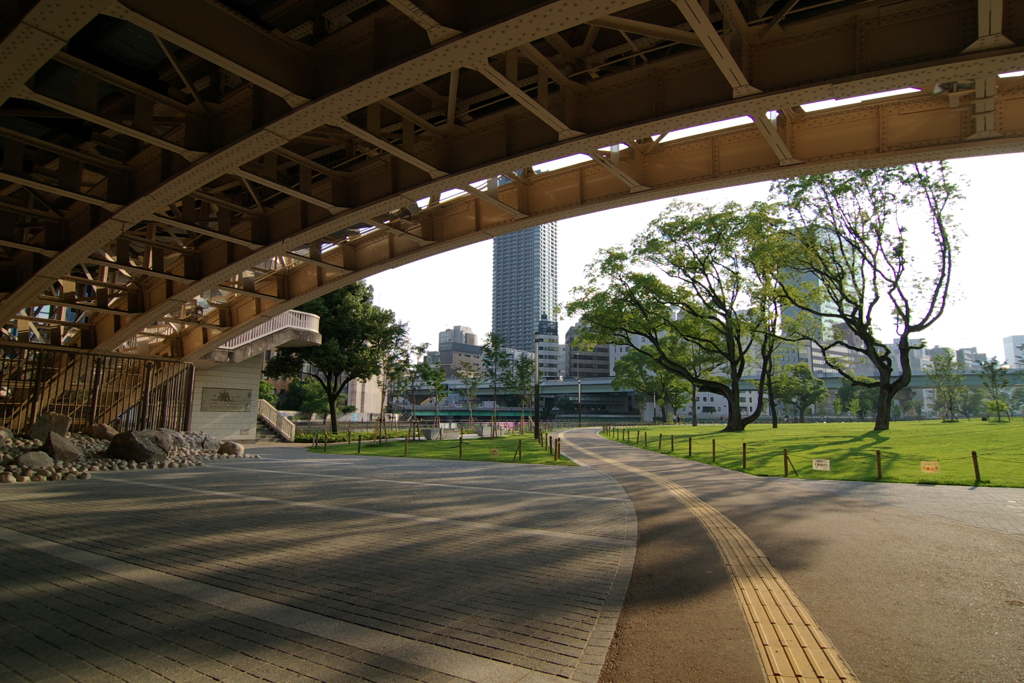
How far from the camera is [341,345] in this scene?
37.9 metres

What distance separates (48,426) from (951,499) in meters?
27.8

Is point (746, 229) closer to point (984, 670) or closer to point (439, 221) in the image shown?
point (439, 221)

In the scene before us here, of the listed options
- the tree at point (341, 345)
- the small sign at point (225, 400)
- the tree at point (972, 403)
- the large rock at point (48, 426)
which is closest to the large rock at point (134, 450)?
the large rock at point (48, 426)

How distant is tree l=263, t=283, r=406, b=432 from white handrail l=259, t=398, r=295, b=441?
257cm

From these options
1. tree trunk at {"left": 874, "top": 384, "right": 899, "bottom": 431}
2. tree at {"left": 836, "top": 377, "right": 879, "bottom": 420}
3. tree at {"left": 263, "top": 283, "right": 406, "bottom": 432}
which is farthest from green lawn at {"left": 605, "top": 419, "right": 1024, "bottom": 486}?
tree at {"left": 836, "top": 377, "right": 879, "bottom": 420}

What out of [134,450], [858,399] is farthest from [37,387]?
[858,399]

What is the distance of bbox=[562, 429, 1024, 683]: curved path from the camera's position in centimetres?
402

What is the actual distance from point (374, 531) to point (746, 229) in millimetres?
34446

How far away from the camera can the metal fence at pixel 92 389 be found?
24734mm

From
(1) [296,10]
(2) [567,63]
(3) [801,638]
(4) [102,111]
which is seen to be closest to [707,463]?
(2) [567,63]

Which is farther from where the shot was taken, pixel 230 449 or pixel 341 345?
pixel 341 345

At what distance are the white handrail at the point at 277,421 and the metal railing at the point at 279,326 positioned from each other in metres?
7.28

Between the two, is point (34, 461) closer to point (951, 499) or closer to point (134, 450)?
point (134, 450)

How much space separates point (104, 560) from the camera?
6602mm
